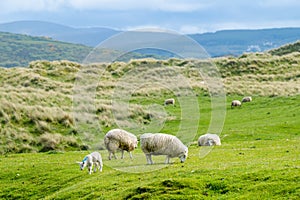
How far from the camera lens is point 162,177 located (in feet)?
58.0

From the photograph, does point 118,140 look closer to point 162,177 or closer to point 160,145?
point 160,145

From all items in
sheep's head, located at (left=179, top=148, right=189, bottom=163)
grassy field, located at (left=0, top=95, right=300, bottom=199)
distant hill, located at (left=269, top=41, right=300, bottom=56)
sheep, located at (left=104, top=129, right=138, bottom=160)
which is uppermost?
distant hill, located at (left=269, top=41, right=300, bottom=56)

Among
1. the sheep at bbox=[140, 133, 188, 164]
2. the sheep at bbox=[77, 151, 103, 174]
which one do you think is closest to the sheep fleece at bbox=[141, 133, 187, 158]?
the sheep at bbox=[140, 133, 188, 164]

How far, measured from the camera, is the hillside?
35.6 m

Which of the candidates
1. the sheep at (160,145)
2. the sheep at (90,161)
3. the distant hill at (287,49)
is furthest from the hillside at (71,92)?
the sheep at (160,145)

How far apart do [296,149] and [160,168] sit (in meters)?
8.17

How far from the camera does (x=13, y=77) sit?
72.3 m

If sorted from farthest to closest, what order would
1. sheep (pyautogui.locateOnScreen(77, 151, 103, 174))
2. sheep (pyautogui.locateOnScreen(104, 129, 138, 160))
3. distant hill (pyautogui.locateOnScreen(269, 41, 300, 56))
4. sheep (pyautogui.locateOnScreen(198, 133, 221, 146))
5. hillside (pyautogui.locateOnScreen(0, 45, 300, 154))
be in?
1. distant hill (pyautogui.locateOnScreen(269, 41, 300, 56))
2. hillside (pyautogui.locateOnScreen(0, 45, 300, 154))
3. sheep (pyautogui.locateOnScreen(198, 133, 221, 146))
4. sheep (pyautogui.locateOnScreen(104, 129, 138, 160))
5. sheep (pyautogui.locateOnScreen(77, 151, 103, 174))

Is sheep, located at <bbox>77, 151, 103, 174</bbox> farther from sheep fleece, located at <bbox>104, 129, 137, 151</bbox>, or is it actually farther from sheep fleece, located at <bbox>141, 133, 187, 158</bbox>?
sheep fleece, located at <bbox>141, 133, 187, 158</bbox>

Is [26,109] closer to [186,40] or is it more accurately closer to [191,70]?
[186,40]

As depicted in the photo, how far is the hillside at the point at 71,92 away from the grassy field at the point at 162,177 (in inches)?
231

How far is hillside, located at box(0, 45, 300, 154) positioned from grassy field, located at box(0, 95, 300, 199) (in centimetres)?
587

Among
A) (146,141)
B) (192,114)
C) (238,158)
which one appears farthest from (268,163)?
(192,114)

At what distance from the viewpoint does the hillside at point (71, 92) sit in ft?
117
